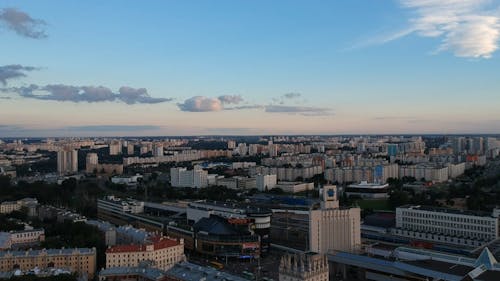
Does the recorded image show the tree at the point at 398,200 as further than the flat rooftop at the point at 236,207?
Yes

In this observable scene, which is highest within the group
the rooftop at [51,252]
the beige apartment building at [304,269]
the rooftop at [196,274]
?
the beige apartment building at [304,269]

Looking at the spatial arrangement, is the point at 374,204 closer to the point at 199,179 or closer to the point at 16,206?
the point at 199,179

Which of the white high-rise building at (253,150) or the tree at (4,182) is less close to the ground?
the white high-rise building at (253,150)

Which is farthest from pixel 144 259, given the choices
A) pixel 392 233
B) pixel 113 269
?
pixel 392 233

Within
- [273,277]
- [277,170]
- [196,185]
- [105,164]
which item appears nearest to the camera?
[273,277]

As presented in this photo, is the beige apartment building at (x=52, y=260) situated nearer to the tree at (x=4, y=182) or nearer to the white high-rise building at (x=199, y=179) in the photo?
the tree at (x=4, y=182)

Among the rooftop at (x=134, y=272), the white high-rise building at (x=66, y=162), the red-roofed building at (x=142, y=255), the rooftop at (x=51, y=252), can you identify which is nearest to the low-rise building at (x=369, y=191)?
the red-roofed building at (x=142, y=255)

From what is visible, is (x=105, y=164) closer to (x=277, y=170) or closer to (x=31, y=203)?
(x=277, y=170)
